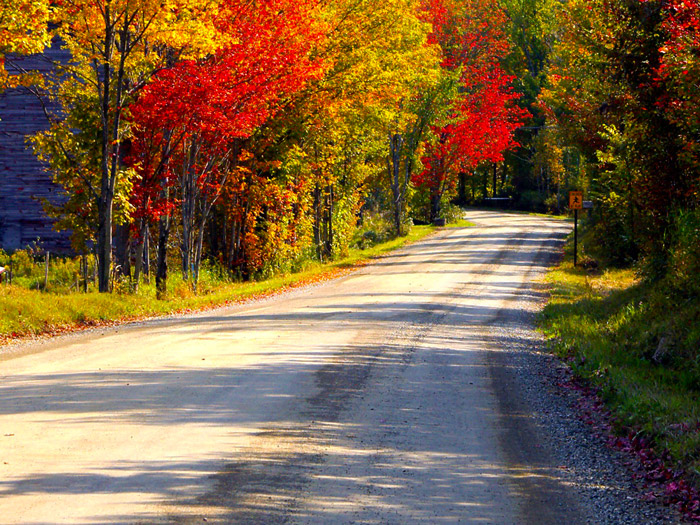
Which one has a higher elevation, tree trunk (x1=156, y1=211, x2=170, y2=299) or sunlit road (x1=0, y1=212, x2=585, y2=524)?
tree trunk (x1=156, y1=211, x2=170, y2=299)

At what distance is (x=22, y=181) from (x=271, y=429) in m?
25.2

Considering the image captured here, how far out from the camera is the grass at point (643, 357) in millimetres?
8695

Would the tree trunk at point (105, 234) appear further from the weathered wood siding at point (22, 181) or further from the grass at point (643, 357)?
the weathered wood siding at point (22, 181)

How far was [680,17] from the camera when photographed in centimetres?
1372

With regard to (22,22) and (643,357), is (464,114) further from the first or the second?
(643,357)

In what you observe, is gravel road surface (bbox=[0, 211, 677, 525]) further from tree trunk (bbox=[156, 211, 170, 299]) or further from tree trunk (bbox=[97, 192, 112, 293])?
tree trunk (bbox=[156, 211, 170, 299])

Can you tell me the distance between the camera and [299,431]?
28.4 ft

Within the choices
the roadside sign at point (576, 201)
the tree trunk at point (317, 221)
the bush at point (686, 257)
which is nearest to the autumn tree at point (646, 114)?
the bush at point (686, 257)

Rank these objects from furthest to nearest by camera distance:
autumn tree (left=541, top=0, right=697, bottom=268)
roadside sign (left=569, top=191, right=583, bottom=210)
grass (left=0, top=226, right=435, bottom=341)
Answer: roadside sign (left=569, top=191, right=583, bottom=210) → grass (left=0, top=226, right=435, bottom=341) → autumn tree (left=541, top=0, right=697, bottom=268)

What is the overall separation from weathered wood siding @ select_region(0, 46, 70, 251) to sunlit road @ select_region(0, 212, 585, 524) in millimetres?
15910

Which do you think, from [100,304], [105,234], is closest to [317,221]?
[105,234]

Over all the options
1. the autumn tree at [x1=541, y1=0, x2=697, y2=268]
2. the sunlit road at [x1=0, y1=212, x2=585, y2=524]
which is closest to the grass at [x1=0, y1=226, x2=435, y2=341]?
the sunlit road at [x1=0, y1=212, x2=585, y2=524]

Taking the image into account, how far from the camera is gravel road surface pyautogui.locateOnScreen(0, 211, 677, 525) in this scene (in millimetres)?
6512

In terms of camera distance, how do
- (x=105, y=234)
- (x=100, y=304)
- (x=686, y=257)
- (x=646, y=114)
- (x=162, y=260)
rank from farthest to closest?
(x=162, y=260) < (x=105, y=234) < (x=100, y=304) < (x=646, y=114) < (x=686, y=257)
